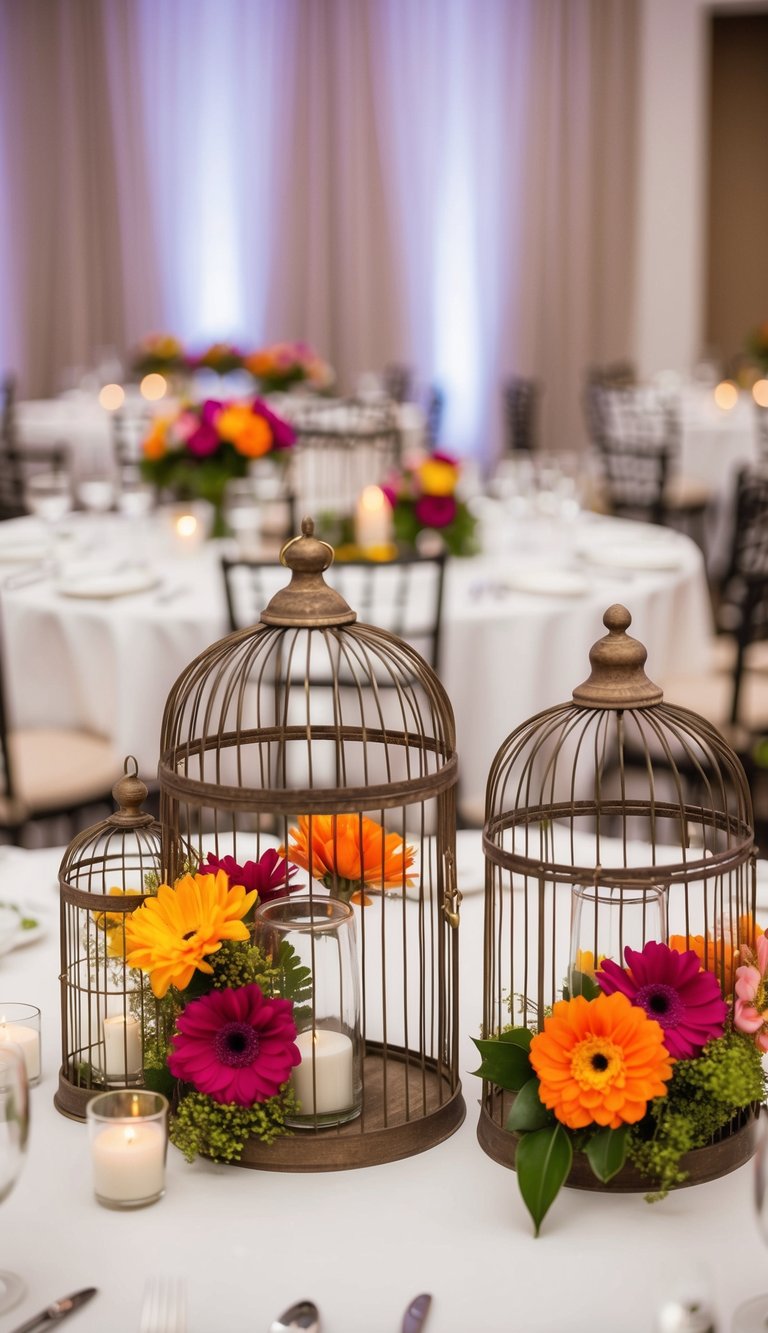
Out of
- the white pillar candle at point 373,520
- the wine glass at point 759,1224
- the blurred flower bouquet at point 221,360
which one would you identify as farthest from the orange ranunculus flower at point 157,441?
the blurred flower bouquet at point 221,360

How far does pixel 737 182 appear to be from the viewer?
11.0 meters

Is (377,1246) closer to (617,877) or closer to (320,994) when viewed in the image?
(320,994)

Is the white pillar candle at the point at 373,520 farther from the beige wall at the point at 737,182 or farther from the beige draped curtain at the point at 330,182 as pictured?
the beige wall at the point at 737,182

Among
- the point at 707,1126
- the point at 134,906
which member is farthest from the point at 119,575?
the point at 707,1126

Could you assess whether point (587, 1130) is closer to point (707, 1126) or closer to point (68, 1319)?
point (707, 1126)

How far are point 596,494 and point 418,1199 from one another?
7.43m

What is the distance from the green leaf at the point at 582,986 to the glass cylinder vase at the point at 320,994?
0.55 feet

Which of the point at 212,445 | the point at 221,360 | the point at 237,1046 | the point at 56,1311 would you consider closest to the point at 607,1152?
the point at 237,1046

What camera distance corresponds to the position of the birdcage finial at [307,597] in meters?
1.17

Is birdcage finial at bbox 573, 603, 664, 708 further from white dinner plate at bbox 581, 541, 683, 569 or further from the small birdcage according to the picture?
white dinner plate at bbox 581, 541, 683, 569

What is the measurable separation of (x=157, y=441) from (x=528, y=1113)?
3.22 m

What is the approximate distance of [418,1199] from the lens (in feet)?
3.74

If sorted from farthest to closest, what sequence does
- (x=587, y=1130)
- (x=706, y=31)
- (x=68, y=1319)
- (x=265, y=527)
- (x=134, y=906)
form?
(x=706, y=31), (x=265, y=527), (x=134, y=906), (x=587, y=1130), (x=68, y=1319)

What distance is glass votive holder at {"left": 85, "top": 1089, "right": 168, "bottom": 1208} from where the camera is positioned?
1093mm
